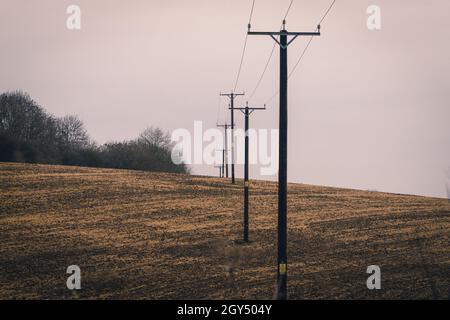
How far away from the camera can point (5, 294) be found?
20969mm

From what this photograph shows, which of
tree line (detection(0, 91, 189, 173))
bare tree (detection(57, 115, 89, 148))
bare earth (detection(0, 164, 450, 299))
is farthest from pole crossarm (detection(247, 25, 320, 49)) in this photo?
bare tree (detection(57, 115, 89, 148))

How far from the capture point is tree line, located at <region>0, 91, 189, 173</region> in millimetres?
77125

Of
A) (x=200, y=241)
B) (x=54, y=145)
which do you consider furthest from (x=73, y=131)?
(x=200, y=241)

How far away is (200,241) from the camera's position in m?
30.9

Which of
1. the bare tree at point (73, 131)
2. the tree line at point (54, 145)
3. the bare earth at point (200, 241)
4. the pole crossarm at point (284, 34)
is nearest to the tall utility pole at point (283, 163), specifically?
the pole crossarm at point (284, 34)

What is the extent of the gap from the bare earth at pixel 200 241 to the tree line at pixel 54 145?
83.2 feet

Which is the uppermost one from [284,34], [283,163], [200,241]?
[284,34]

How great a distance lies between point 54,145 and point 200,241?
6072cm

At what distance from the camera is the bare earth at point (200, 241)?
2177cm

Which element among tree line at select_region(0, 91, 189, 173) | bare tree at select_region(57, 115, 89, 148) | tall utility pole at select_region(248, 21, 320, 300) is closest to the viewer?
tall utility pole at select_region(248, 21, 320, 300)

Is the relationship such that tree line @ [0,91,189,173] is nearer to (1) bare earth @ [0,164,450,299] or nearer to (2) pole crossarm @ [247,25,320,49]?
(1) bare earth @ [0,164,450,299]

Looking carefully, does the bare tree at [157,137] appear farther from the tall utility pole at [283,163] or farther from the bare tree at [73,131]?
the tall utility pole at [283,163]

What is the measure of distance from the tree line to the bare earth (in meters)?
25.4

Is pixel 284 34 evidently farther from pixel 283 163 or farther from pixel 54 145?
pixel 54 145
